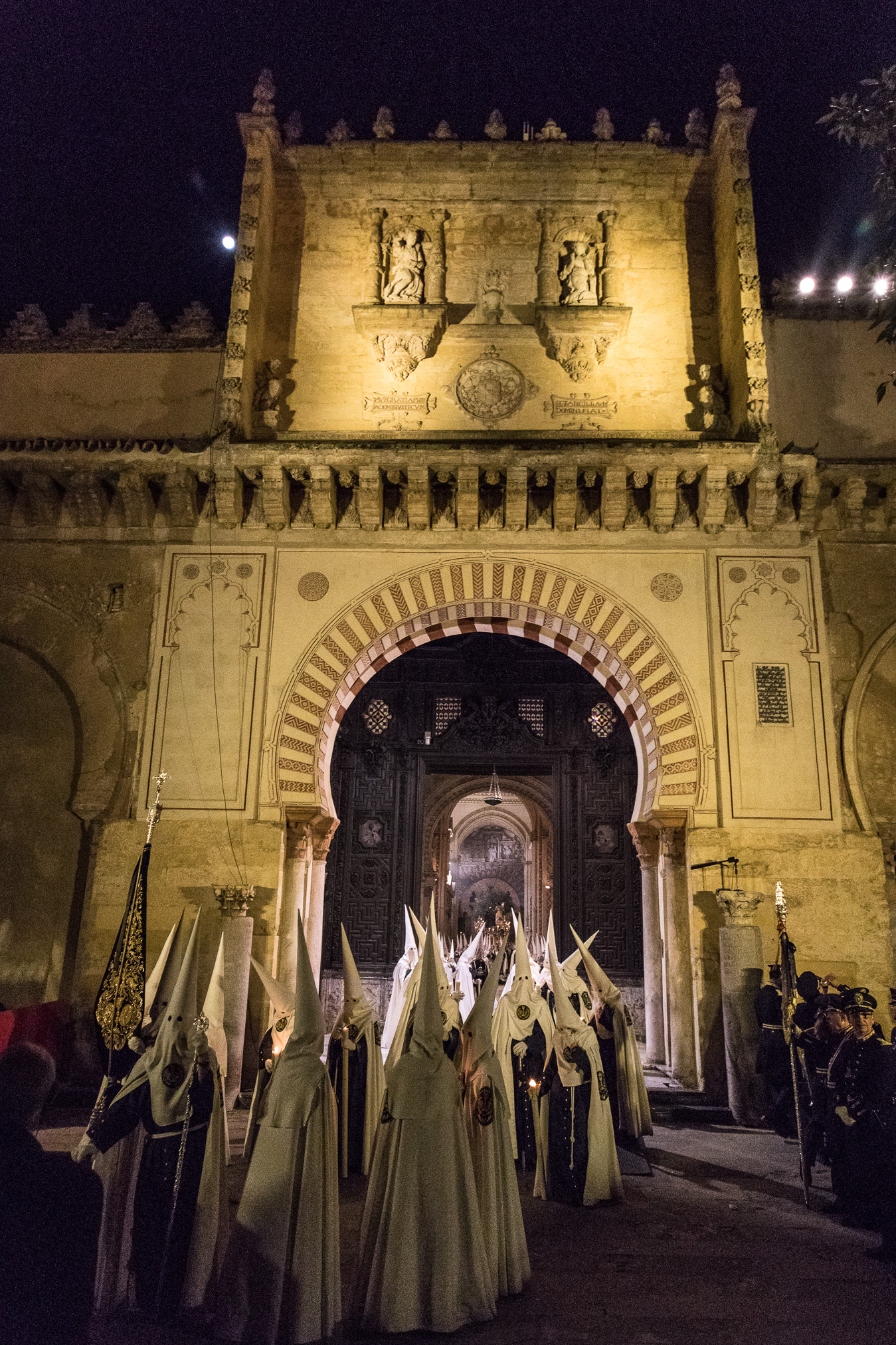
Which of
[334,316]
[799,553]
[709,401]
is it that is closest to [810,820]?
[799,553]

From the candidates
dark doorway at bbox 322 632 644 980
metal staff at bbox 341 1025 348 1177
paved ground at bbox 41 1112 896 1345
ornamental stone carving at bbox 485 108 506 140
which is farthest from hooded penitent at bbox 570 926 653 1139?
ornamental stone carving at bbox 485 108 506 140

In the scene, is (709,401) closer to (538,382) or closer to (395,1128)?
(538,382)

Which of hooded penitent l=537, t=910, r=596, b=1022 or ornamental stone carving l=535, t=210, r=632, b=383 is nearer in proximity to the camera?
hooded penitent l=537, t=910, r=596, b=1022

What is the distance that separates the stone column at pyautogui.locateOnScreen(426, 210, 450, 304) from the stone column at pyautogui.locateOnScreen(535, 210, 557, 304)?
3.74ft

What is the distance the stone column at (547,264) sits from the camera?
10.5 m

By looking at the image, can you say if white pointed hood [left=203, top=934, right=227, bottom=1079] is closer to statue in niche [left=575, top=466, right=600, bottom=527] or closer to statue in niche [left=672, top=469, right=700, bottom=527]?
statue in niche [left=575, top=466, right=600, bottom=527]

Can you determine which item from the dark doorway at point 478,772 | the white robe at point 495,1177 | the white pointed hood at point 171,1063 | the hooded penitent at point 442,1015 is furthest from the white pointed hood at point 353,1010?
the dark doorway at point 478,772

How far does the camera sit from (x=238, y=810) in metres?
9.02

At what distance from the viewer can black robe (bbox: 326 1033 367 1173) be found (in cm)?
627

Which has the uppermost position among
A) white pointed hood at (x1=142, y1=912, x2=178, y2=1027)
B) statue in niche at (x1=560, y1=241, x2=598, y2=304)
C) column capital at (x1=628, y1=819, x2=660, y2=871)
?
statue in niche at (x1=560, y1=241, x2=598, y2=304)

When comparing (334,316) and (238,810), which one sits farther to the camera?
(334,316)

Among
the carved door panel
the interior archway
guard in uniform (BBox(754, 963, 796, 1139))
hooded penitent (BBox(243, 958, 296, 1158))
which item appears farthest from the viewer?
the carved door panel

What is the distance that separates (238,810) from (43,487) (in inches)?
164

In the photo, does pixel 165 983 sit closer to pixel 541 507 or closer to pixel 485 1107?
pixel 485 1107
